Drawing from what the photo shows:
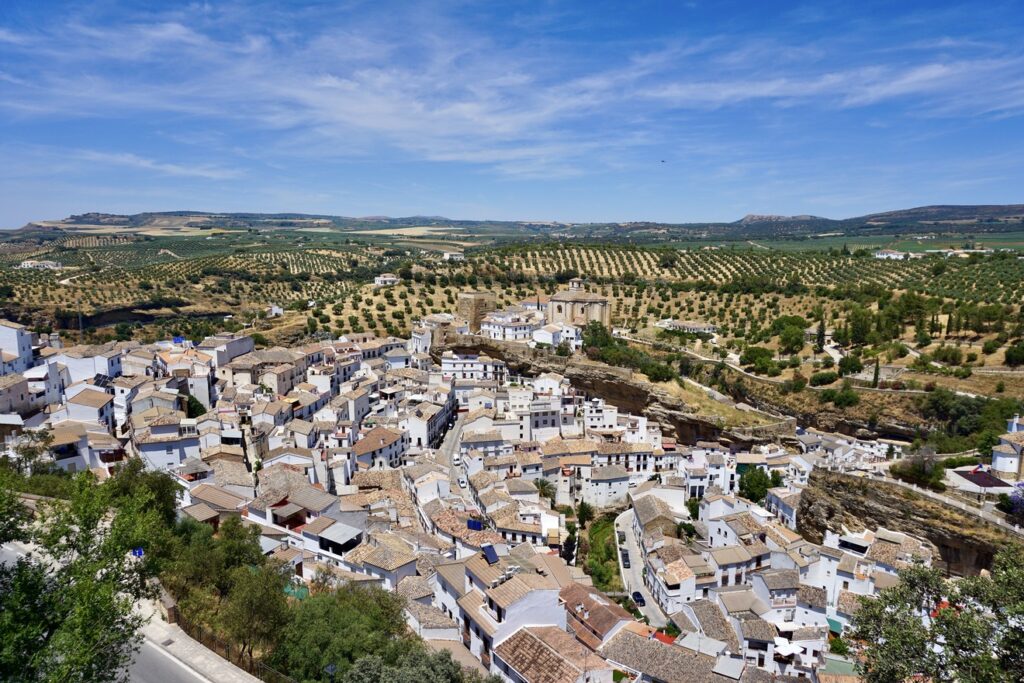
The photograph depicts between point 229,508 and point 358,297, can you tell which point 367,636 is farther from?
point 358,297

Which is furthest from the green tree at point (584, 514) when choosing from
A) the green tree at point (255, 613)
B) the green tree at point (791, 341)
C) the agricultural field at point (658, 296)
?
the green tree at point (791, 341)

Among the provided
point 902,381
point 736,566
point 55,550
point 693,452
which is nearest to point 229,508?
point 55,550

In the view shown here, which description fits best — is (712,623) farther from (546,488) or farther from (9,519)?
(9,519)

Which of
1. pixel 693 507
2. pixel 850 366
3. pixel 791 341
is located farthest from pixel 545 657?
pixel 791 341

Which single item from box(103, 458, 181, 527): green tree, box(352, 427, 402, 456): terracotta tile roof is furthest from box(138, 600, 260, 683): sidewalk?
box(352, 427, 402, 456): terracotta tile roof

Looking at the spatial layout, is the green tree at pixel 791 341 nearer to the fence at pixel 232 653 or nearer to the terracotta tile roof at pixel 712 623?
the terracotta tile roof at pixel 712 623
